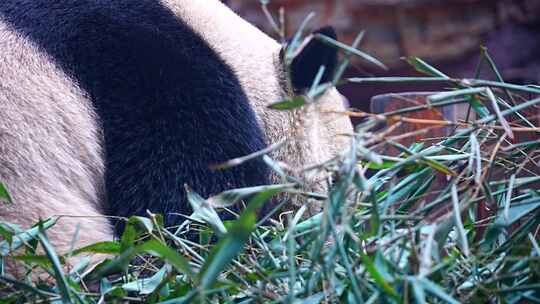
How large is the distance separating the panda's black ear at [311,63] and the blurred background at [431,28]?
128 inches

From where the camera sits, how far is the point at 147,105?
1.70 m

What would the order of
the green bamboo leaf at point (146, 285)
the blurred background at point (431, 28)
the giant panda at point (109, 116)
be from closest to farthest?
1. the green bamboo leaf at point (146, 285)
2. the giant panda at point (109, 116)
3. the blurred background at point (431, 28)

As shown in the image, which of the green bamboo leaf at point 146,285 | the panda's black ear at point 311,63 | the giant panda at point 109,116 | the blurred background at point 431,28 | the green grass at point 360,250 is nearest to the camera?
the green grass at point 360,250

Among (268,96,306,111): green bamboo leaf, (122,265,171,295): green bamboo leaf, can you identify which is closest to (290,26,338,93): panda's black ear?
(122,265,171,295): green bamboo leaf

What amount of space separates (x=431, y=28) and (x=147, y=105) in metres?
4.11

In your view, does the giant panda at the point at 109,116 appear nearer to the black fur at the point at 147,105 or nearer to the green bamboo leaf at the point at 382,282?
the black fur at the point at 147,105

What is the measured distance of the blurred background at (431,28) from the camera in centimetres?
532

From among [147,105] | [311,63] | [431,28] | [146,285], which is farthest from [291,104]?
[431,28]

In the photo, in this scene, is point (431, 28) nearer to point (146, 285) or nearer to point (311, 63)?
point (311, 63)

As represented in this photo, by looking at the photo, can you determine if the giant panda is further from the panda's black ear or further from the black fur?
the panda's black ear

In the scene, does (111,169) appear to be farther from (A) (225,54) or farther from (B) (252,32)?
(B) (252,32)

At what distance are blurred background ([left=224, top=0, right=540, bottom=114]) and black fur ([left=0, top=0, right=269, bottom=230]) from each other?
11.6 ft

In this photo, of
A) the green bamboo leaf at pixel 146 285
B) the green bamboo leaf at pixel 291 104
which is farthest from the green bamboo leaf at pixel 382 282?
the green bamboo leaf at pixel 146 285

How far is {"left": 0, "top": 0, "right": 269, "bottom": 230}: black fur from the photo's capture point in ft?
5.46
